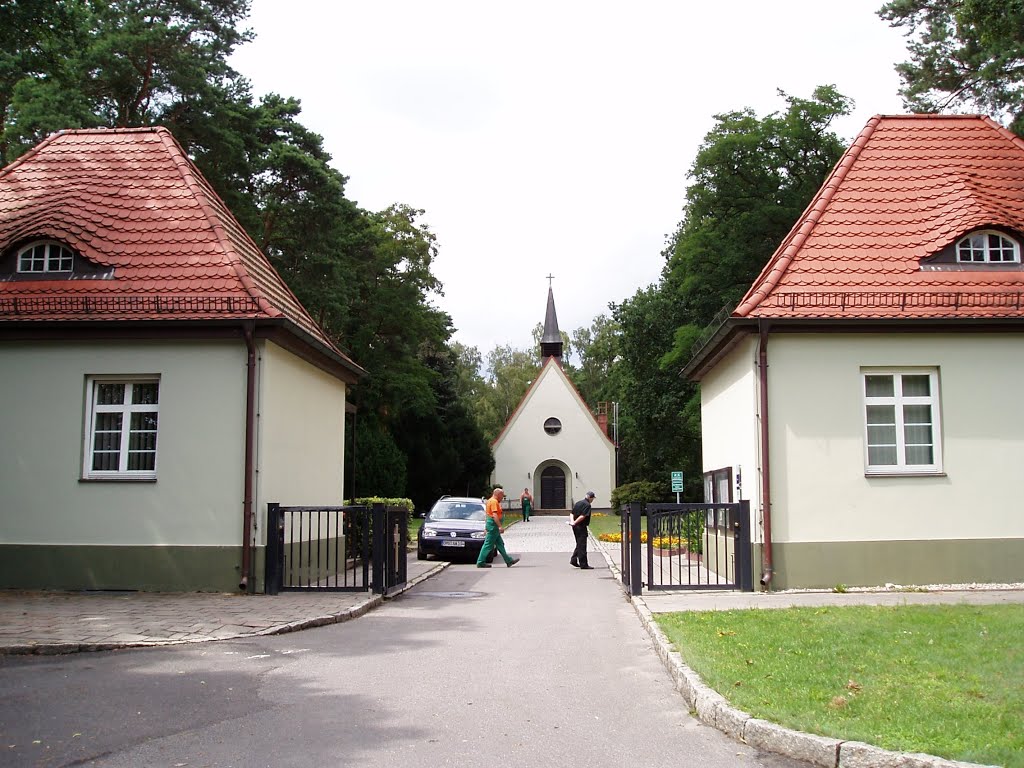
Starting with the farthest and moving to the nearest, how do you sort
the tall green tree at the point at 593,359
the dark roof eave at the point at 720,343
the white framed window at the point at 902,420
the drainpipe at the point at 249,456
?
the tall green tree at the point at 593,359
the white framed window at the point at 902,420
the dark roof eave at the point at 720,343
the drainpipe at the point at 249,456

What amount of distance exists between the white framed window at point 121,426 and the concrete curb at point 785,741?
31.4ft

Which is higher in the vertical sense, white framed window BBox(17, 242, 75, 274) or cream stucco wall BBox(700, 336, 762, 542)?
white framed window BBox(17, 242, 75, 274)

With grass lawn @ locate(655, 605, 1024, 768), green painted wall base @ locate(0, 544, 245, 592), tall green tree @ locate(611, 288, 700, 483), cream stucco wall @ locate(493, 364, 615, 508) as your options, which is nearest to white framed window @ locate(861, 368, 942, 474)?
grass lawn @ locate(655, 605, 1024, 768)

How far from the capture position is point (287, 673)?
8617 millimetres

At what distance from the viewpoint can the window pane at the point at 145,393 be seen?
1475 cm

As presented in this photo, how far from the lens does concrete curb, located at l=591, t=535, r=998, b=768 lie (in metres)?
5.42

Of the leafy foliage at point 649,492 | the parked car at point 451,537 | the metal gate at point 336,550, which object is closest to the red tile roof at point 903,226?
the metal gate at point 336,550

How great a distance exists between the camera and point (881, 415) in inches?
576

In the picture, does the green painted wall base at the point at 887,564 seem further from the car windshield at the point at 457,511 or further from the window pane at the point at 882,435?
the car windshield at the point at 457,511

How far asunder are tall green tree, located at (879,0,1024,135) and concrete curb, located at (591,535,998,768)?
58.8ft

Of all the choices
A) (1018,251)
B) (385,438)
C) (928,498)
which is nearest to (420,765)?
(928,498)

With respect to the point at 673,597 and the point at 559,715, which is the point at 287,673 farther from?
the point at 673,597

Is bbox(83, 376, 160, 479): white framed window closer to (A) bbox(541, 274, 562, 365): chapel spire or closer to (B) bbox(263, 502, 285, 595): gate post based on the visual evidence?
(B) bbox(263, 502, 285, 595): gate post

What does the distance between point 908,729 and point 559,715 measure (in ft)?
8.04
